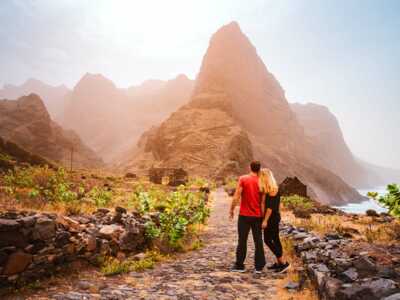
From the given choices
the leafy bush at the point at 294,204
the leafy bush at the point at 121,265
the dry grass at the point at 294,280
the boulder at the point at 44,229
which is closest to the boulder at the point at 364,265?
the dry grass at the point at 294,280

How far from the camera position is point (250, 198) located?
7238mm

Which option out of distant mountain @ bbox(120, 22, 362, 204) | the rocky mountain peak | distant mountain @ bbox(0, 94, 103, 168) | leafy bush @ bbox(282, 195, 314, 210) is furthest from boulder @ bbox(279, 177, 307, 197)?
the rocky mountain peak

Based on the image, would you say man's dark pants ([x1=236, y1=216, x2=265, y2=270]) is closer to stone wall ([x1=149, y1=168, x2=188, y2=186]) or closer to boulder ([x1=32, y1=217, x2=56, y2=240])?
boulder ([x1=32, y1=217, x2=56, y2=240])

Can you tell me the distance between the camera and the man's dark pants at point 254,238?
7164 millimetres

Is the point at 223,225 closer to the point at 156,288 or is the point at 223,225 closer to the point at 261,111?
the point at 156,288

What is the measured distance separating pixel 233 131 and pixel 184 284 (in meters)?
95.3

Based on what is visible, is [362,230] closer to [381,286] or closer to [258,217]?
[258,217]

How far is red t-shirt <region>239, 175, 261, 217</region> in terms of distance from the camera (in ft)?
23.7

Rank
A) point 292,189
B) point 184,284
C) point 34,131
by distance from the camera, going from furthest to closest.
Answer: point 34,131
point 292,189
point 184,284

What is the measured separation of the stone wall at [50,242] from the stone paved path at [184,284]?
1.92 ft

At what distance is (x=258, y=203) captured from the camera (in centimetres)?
728

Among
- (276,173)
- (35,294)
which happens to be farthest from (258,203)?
(276,173)

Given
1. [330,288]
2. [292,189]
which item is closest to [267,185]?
[330,288]

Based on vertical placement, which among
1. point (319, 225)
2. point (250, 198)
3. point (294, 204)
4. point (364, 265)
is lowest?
point (294, 204)
